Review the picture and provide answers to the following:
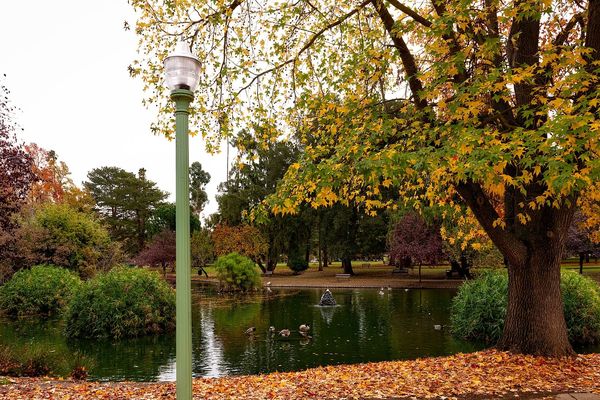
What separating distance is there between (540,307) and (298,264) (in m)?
38.5

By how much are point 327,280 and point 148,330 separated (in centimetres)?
2225

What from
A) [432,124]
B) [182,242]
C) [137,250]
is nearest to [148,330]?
[432,124]

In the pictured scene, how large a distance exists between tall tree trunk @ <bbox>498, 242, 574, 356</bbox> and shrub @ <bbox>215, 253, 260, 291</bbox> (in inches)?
970

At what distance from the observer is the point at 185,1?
30.3 ft

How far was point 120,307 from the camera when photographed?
17641mm

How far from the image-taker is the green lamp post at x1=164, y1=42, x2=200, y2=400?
3.65 metres

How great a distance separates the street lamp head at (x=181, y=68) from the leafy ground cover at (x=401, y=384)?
4.08 metres

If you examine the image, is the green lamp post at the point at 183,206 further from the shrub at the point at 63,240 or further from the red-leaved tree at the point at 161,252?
the red-leaved tree at the point at 161,252

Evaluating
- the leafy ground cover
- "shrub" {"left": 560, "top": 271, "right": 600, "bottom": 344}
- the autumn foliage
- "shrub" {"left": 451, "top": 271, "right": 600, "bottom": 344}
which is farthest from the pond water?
the autumn foliage

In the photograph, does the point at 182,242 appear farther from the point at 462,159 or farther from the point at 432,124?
the point at 432,124

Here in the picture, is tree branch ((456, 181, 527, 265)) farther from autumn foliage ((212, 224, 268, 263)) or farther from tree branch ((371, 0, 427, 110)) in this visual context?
autumn foliage ((212, 224, 268, 263))

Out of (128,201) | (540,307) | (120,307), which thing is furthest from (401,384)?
(128,201)

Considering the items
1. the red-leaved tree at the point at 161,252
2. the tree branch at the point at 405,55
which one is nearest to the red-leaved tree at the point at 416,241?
the red-leaved tree at the point at 161,252

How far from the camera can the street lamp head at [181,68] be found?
150 inches
